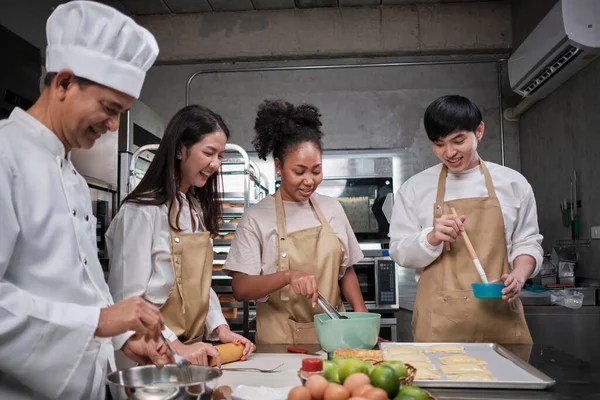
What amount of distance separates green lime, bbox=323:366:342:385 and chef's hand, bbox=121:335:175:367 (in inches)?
16.2

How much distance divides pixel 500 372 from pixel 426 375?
0.23m

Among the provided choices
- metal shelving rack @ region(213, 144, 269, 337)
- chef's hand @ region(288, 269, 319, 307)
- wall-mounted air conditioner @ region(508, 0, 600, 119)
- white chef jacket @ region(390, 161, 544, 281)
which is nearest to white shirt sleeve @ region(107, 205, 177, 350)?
chef's hand @ region(288, 269, 319, 307)

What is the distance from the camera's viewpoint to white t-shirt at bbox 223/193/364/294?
215cm

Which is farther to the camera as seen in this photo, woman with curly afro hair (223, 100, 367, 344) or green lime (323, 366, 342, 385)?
woman with curly afro hair (223, 100, 367, 344)

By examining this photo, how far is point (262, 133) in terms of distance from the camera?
2.30m

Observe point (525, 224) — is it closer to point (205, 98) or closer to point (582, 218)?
point (582, 218)

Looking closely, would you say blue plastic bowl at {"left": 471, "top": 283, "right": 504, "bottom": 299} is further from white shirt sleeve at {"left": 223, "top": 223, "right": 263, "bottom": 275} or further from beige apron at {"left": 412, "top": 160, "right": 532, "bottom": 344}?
white shirt sleeve at {"left": 223, "top": 223, "right": 263, "bottom": 275}

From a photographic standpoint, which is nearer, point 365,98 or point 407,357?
point 407,357

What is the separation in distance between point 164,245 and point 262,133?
749 millimetres

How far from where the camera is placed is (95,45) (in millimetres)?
1235

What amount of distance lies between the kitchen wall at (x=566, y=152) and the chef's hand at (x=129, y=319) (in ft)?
10.9

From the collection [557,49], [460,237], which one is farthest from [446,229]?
[557,49]

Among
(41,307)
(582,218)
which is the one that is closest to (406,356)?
(41,307)

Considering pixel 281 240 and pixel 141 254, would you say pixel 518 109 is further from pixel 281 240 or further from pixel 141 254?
pixel 141 254
